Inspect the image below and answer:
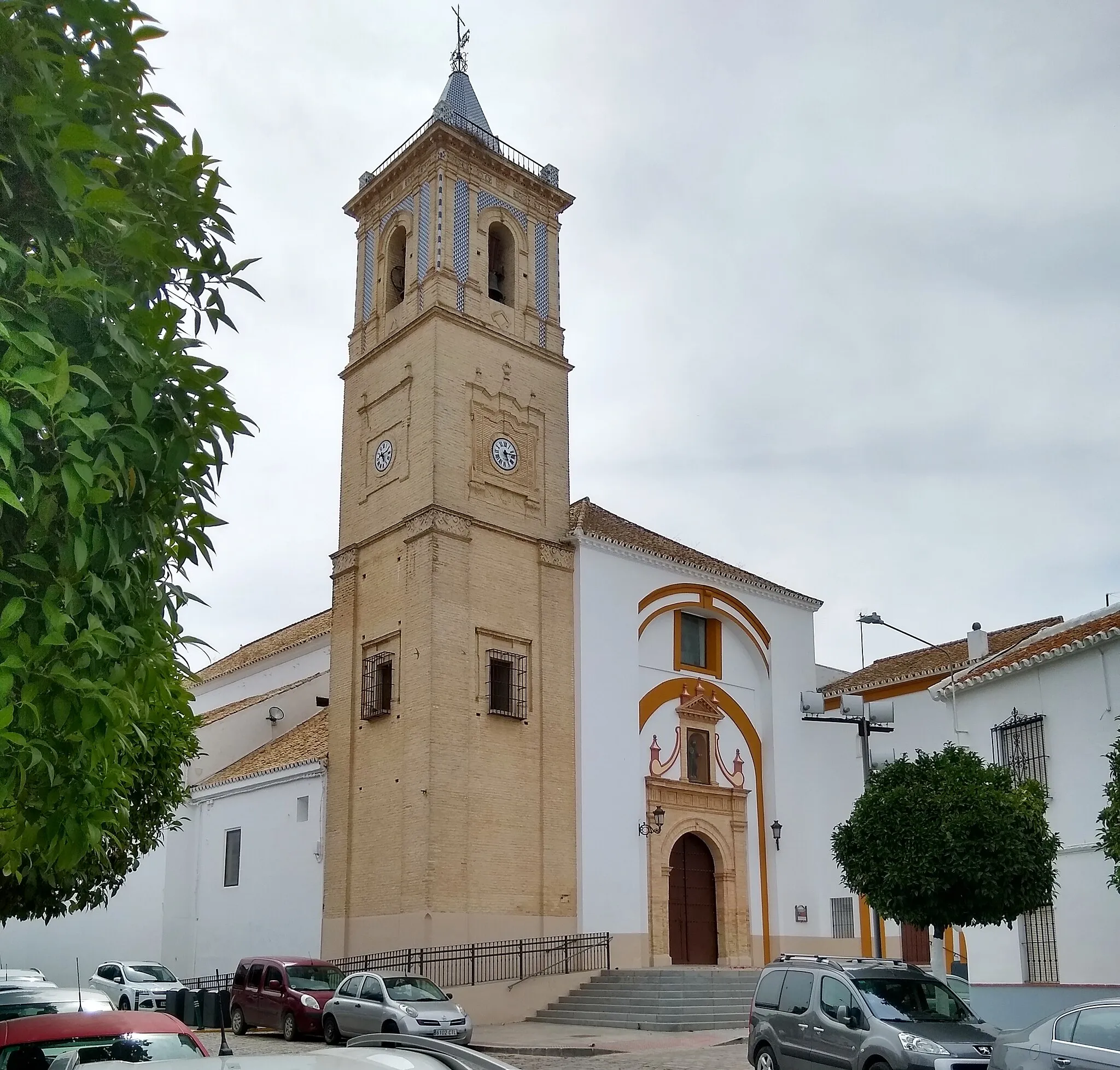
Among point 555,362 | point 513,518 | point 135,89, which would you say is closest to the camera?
point 135,89

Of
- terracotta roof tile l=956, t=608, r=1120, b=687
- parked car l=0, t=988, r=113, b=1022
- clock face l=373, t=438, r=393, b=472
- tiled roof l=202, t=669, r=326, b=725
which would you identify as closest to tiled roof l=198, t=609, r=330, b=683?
tiled roof l=202, t=669, r=326, b=725

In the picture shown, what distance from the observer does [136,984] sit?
25172 mm

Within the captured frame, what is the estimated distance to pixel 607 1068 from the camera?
16.5 m

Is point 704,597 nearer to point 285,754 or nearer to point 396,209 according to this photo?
point 285,754

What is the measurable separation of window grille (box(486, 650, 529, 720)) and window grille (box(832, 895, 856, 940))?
9617 mm

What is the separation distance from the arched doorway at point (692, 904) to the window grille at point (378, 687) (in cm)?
731

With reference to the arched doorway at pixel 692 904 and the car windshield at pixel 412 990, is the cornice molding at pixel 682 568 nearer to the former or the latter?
the arched doorway at pixel 692 904

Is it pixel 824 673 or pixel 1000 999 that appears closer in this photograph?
pixel 1000 999

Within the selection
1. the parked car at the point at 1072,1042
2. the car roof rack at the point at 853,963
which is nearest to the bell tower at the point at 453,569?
the car roof rack at the point at 853,963

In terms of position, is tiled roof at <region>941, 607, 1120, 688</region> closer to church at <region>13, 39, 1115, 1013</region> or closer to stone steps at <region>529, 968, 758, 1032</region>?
stone steps at <region>529, 968, 758, 1032</region>

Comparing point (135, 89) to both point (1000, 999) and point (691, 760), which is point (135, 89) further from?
point (691, 760)

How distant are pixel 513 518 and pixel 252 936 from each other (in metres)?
11.3

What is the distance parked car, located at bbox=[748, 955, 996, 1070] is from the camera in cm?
1189

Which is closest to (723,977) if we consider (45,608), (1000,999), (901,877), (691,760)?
(691,760)
